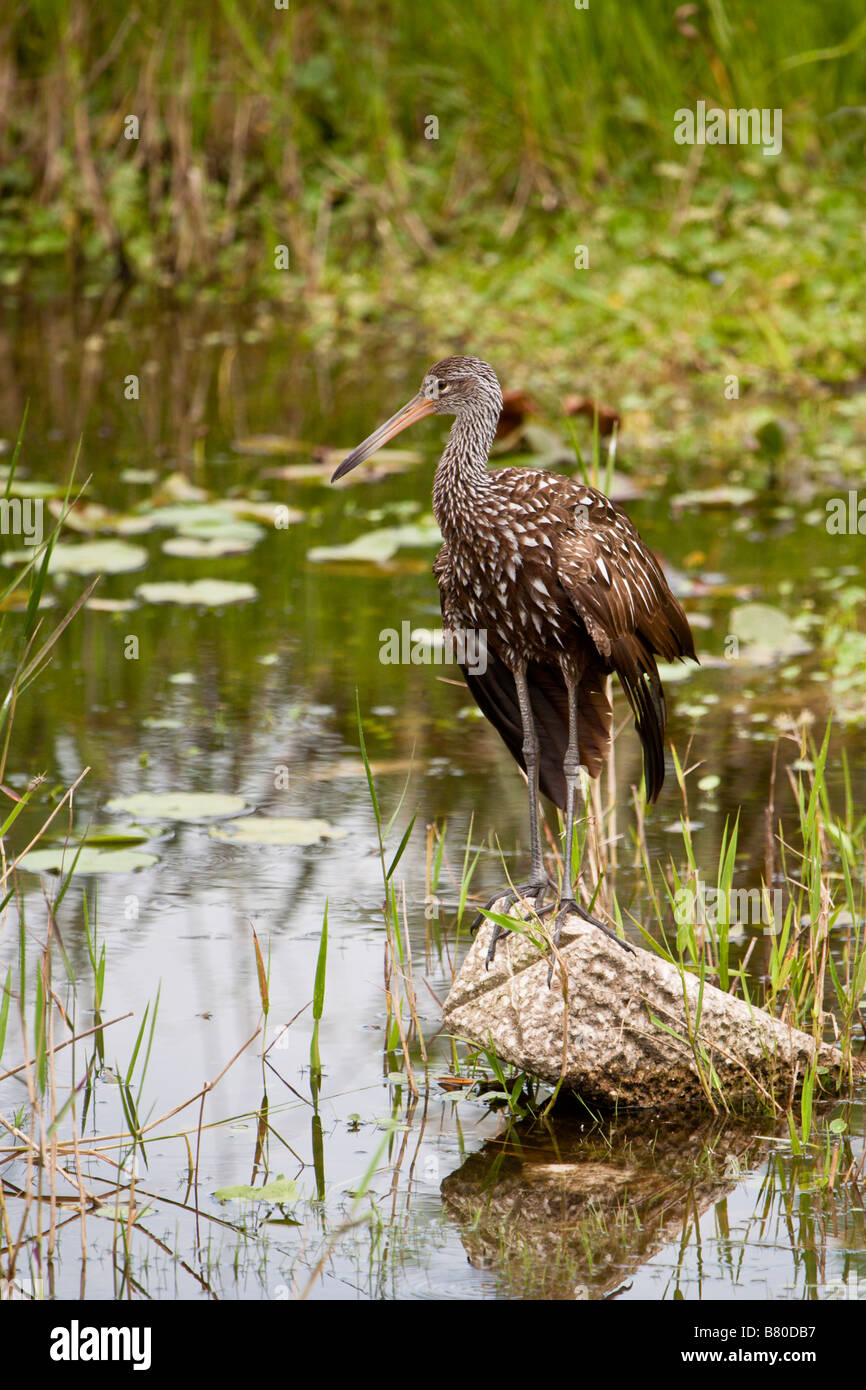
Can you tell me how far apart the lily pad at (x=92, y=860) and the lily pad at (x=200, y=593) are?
2292mm

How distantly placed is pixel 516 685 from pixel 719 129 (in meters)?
8.82

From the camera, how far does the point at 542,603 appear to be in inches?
165

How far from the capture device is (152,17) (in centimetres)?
1280

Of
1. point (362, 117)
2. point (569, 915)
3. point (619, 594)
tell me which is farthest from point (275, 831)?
point (362, 117)

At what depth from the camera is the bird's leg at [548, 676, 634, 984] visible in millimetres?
4270

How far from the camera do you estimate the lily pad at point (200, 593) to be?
7.64m

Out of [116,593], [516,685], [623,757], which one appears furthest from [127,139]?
[516,685]

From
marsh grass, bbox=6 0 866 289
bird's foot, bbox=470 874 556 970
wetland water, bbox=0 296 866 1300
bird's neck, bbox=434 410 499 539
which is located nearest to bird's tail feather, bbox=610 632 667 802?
bird's foot, bbox=470 874 556 970

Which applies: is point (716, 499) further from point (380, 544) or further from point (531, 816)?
point (531, 816)

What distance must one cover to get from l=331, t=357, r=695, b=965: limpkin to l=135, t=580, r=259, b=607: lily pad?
124 inches

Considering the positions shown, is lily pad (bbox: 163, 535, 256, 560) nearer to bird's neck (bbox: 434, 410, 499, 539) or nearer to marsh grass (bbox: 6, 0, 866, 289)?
bird's neck (bbox: 434, 410, 499, 539)

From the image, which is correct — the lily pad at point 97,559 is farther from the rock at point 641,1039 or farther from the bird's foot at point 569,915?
the rock at point 641,1039

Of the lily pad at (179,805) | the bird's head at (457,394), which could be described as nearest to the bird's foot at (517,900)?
the bird's head at (457,394)

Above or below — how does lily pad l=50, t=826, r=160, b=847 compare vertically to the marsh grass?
below
